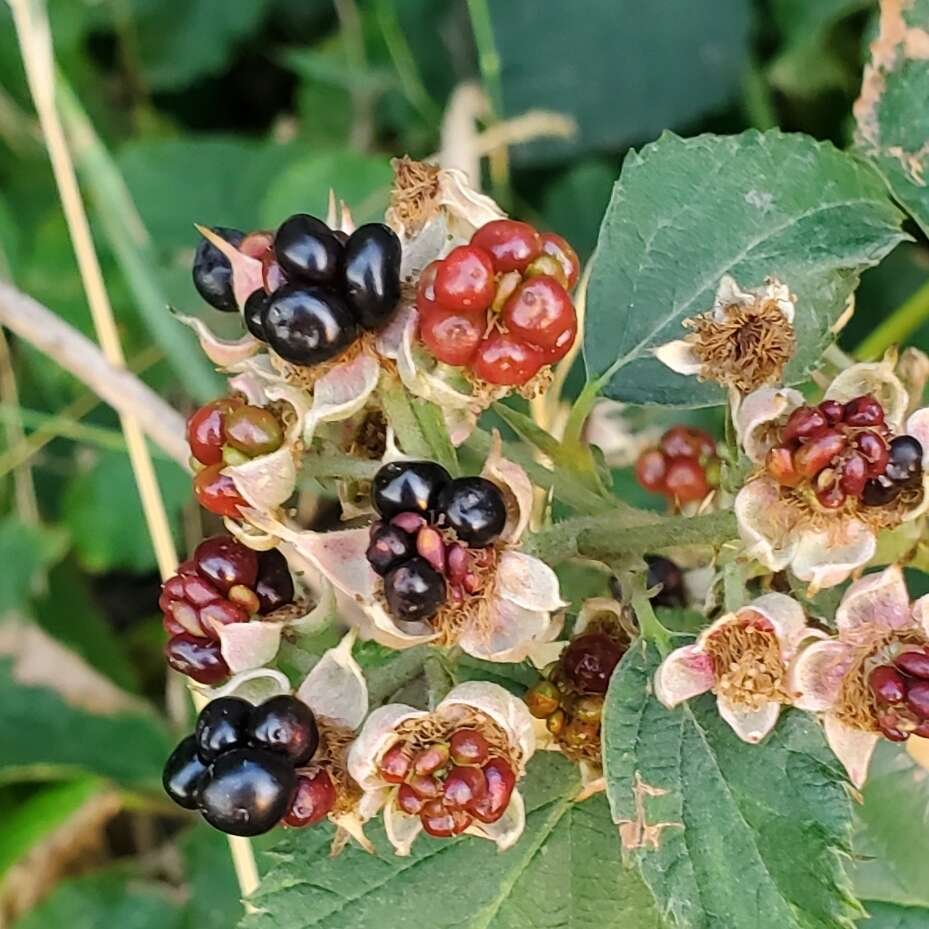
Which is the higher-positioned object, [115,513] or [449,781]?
[449,781]

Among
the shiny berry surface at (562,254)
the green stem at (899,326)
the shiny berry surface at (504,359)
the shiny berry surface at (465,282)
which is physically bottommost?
the green stem at (899,326)

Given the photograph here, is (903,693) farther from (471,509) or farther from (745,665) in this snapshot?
(471,509)

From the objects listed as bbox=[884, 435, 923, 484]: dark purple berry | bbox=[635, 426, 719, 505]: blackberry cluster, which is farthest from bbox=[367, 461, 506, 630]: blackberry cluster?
bbox=[635, 426, 719, 505]: blackberry cluster

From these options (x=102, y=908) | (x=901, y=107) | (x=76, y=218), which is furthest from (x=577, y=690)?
(x=102, y=908)

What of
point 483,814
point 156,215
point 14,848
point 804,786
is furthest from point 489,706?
point 156,215

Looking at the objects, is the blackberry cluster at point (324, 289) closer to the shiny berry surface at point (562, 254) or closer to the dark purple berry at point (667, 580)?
the shiny berry surface at point (562, 254)

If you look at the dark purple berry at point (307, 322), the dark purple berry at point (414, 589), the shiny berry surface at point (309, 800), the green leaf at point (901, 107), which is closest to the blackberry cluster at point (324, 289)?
the dark purple berry at point (307, 322)

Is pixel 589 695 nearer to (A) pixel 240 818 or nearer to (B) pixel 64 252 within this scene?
(A) pixel 240 818
